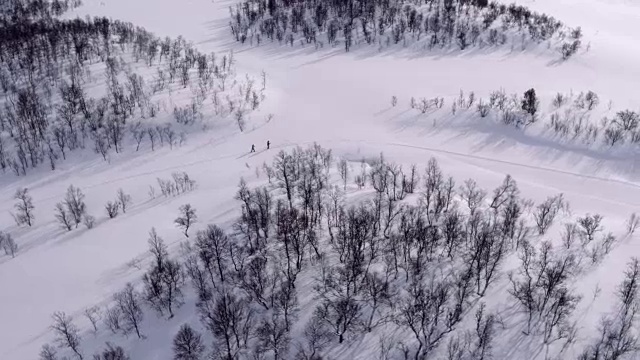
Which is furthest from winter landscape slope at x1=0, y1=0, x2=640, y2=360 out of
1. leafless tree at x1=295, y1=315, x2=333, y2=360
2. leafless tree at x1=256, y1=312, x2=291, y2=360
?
leafless tree at x1=256, y1=312, x2=291, y2=360

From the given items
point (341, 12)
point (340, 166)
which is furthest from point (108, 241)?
point (341, 12)

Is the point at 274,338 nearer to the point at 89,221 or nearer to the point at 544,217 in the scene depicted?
the point at 544,217

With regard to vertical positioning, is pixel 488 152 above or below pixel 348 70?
below

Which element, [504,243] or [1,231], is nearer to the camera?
[504,243]

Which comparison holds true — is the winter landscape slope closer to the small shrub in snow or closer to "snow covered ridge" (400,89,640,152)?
"snow covered ridge" (400,89,640,152)

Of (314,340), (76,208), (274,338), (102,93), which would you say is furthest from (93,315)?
(102,93)

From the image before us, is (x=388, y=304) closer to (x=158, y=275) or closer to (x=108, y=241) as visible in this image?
(x=158, y=275)

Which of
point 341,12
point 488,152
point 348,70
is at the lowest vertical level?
point 488,152
